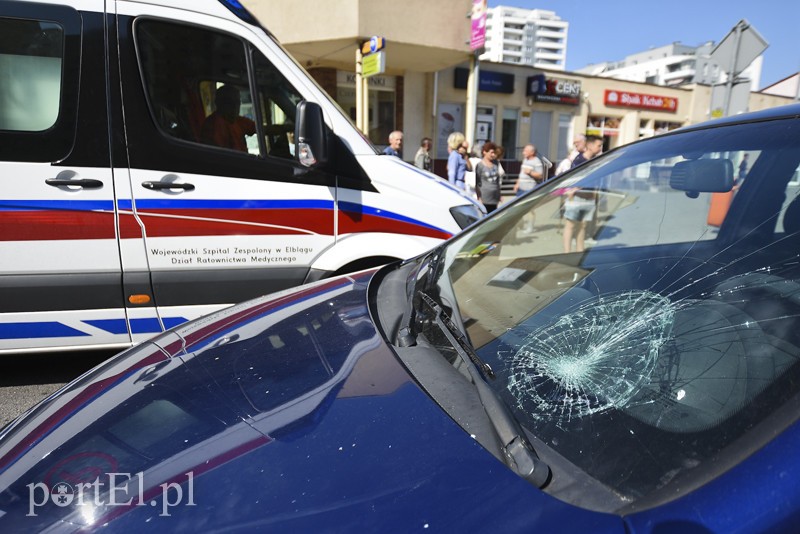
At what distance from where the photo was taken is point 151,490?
2.96 feet

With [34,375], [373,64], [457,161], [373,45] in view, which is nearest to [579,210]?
[457,161]

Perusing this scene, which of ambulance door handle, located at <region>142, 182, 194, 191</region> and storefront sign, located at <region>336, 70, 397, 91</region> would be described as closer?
ambulance door handle, located at <region>142, 182, 194, 191</region>

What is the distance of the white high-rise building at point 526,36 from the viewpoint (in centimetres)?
12481

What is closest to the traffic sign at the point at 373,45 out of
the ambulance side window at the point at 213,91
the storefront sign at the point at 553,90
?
the storefront sign at the point at 553,90

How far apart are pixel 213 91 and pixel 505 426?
2.60 m

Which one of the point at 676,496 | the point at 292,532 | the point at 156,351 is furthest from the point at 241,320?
the point at 676,496

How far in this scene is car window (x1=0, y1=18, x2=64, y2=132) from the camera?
2.48 m

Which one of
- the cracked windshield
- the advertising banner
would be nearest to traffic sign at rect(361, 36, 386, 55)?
the advertising banner

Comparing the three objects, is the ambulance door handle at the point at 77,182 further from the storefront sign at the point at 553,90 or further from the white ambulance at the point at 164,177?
the storefront sign at the point at 553,90

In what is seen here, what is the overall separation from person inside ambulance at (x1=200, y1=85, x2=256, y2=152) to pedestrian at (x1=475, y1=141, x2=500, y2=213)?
13.9ft

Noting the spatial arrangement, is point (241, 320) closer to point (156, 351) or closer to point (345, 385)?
point (156, 351)

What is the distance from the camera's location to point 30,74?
100 inches

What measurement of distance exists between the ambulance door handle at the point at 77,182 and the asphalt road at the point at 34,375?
119cm

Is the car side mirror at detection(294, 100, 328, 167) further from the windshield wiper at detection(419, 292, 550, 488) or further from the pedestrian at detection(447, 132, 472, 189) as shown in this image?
the pedestrian at detection(447, 132, 472, 189)
